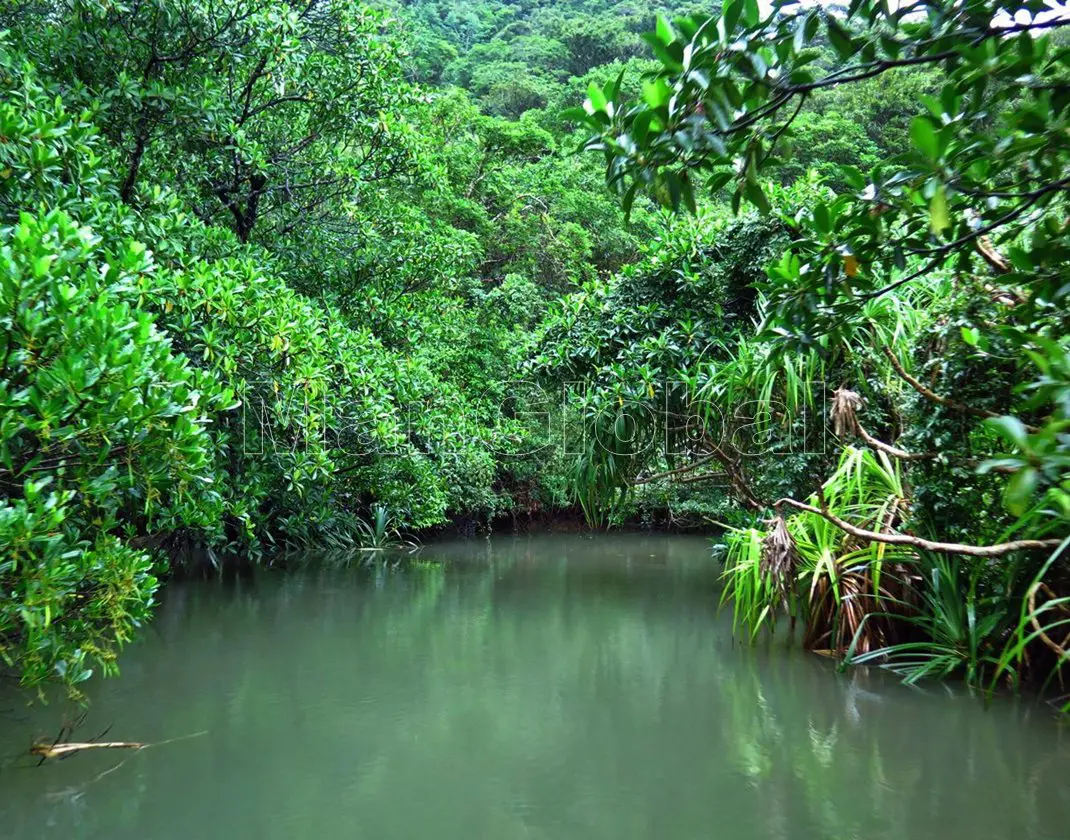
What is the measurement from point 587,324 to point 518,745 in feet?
13.4

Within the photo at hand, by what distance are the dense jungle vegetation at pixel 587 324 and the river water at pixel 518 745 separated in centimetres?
39

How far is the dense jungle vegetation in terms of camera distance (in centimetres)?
149

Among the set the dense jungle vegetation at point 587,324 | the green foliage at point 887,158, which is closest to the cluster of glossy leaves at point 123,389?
the dense jungle vegetation at point 587,324

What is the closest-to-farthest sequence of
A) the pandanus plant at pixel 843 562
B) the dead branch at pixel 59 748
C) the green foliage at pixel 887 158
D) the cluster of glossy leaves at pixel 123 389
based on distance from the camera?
the green foliage at pixel 887 158 → the cluster of glossy leaves at pixel 123 389 → the dead branch at pixel 59 748 → the pandanus plant at pixel 843 562

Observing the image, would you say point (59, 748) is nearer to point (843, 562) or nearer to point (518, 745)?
point (518, 745)

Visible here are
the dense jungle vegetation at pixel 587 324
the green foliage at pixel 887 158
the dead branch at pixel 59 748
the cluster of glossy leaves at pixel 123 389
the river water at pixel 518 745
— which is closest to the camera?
the green foliage at pixel 887 158

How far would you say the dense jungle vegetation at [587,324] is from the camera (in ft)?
4.89

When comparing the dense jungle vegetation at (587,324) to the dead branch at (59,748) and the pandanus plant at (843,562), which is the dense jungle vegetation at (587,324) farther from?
the dead branch at (59,748)

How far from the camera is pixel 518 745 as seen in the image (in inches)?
135

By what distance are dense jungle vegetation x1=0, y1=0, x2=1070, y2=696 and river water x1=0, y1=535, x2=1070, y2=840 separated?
0.39 meters

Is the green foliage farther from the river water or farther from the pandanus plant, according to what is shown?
the pandanus plant

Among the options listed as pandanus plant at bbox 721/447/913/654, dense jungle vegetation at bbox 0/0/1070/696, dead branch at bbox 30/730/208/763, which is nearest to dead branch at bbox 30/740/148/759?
dead branch at bbox 30/730/208/763

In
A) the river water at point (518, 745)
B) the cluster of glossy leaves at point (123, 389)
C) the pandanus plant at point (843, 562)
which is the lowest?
the river water at point (518, 745)

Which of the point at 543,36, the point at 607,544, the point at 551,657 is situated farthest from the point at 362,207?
the point at 543,36
